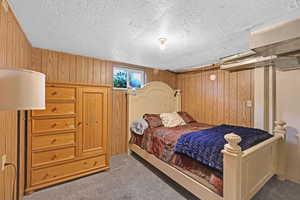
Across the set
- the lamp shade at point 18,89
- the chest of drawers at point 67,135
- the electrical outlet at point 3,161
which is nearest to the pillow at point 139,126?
the chest of drawers at point 67,135

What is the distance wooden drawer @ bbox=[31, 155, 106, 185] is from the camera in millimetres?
2008

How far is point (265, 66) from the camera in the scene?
105 inches

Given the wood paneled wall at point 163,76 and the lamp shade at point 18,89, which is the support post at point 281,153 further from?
the lamp shade at point 18,89

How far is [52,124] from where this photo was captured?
6.88 feet

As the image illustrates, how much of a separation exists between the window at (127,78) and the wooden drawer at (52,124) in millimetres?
1440

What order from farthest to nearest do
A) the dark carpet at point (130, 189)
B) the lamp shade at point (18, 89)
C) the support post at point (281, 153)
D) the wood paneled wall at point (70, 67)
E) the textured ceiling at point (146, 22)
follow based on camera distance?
the wood paneled wall at point (70, 67)
the support post at point (281, 153)
the dark carpet at point (130, 189)
the textured ceiling at point (146, 22)
the lamp shade at point (18, 89)


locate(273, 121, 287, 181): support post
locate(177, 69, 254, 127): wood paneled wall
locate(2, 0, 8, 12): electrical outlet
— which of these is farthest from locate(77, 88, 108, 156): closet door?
locate(273, 121, 287, 181): support post

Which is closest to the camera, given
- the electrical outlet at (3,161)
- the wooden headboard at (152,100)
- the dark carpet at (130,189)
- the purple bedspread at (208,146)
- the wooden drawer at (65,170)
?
the electrical outlet at (3,161)

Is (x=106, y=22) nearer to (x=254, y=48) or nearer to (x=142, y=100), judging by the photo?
(x=254, y=48)

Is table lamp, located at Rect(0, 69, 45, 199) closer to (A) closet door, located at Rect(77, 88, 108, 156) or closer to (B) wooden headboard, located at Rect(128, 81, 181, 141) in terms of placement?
(A) closet door, located at Rect(77, 88, 108, 156)

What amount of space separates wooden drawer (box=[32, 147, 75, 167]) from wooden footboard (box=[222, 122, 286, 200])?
2212 millimetres

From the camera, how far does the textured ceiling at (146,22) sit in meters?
1.30

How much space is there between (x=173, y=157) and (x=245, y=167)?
95 centimetres

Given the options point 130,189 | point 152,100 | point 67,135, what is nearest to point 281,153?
point 130,189
